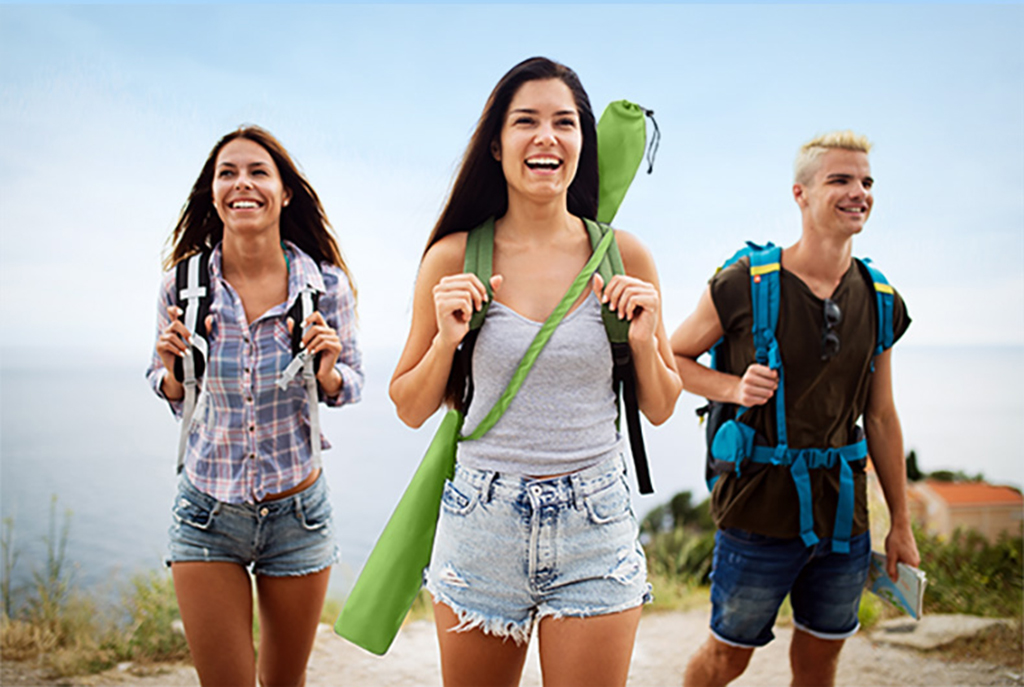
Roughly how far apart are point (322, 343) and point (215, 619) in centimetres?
106

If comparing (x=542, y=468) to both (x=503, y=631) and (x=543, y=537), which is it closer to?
(x=543, y=537)

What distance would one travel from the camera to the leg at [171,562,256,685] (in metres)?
3.06

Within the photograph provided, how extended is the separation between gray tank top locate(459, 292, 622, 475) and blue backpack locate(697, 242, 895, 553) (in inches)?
48.9

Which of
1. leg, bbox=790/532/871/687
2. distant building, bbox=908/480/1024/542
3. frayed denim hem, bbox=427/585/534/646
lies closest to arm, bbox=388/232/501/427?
frayed denim hem, bbox=427/585/534/646

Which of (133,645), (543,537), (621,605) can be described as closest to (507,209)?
(543,537)

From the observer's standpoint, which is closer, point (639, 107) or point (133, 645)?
point (639, 107)

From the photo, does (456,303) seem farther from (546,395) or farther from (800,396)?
(800,396)

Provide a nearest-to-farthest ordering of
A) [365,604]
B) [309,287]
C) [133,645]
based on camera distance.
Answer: [365,604] < [309,287] < [133,645]

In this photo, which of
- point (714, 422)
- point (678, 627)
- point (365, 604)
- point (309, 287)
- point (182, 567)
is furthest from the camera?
point (678, 627)

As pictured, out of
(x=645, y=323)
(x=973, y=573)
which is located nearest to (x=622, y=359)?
(x=645, y=323)

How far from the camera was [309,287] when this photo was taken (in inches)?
133

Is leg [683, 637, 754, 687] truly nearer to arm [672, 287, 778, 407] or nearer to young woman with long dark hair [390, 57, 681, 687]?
arm [672, 287, 778, 407]

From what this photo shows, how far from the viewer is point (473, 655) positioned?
92.4 inches

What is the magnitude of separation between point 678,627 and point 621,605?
4.37m
